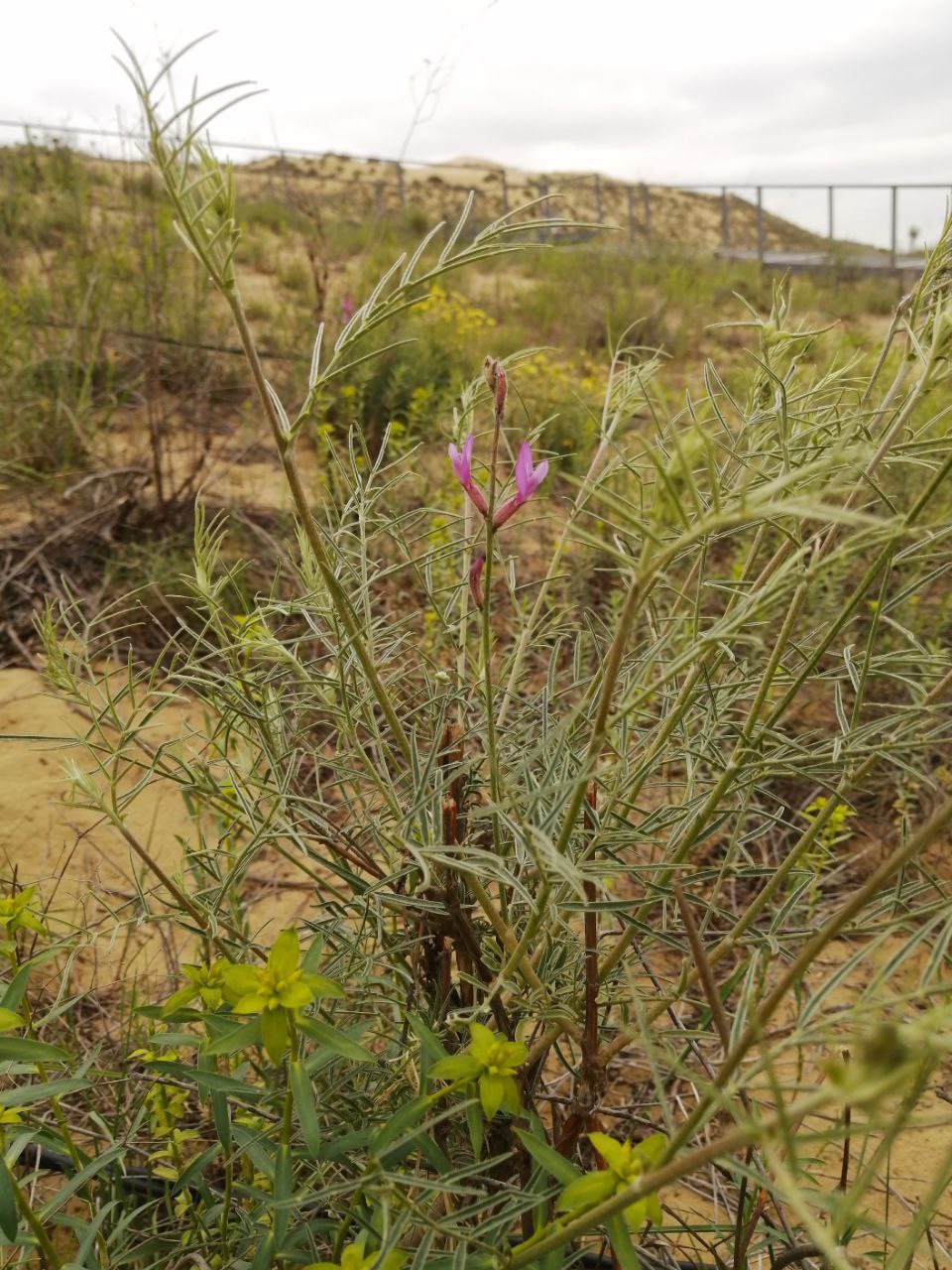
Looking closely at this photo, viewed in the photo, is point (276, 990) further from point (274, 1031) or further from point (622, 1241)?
point (622, 1241)

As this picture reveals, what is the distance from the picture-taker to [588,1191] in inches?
23.7

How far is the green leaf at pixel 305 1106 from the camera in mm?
683

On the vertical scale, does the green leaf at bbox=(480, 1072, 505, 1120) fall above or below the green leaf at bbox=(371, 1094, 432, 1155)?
above

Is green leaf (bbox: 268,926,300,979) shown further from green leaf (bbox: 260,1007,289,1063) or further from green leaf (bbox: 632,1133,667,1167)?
green leaf (bbox: 632,1133,667,1167)

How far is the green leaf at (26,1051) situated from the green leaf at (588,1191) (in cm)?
41

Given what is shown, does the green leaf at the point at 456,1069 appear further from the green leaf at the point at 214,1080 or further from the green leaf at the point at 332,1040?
the green leaf at the point at 214,1080

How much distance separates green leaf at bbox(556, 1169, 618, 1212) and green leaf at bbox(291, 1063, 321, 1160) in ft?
0.62

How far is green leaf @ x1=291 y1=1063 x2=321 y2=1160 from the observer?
68 centimetres

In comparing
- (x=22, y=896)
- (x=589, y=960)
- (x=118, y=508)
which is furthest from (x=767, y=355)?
(x=118, y=508)

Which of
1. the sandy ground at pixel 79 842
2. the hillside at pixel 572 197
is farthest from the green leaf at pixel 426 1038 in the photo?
the hillside at pixel 572 197

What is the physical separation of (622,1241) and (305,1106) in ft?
0.78

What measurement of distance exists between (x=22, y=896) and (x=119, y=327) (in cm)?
371

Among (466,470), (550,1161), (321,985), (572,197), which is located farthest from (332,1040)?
(572,197)

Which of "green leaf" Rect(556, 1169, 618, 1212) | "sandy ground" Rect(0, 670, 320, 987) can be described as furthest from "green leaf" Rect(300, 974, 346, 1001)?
"sandy ground" Rect(0, 670, 320, 987)
